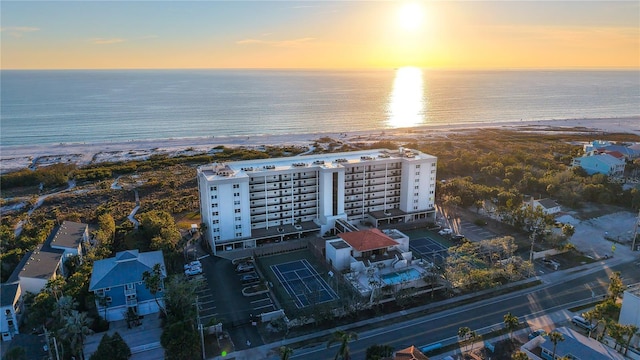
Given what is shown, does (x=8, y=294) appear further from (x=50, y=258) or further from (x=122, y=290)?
(x=122, y=290)

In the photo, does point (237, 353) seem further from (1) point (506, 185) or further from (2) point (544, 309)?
(1) point (506, 185)

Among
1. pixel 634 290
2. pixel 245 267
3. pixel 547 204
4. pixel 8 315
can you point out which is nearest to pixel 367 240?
pixel 245 267

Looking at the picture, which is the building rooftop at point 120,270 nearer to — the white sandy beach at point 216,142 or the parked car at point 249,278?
the parked car at point 249,278

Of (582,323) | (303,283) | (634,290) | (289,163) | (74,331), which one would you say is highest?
(289,163)

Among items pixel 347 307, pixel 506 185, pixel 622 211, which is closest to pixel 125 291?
pixel 347 307

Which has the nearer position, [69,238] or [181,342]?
[181,342]

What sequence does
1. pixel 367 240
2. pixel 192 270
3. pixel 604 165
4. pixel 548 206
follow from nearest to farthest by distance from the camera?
pixel 192 270 < pixel 367 240 < pixel 548 206 < pixel 604 165

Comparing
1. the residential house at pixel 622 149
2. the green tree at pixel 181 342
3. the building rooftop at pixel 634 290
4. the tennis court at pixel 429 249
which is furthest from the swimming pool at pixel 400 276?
the residential house at pixel 622 149
